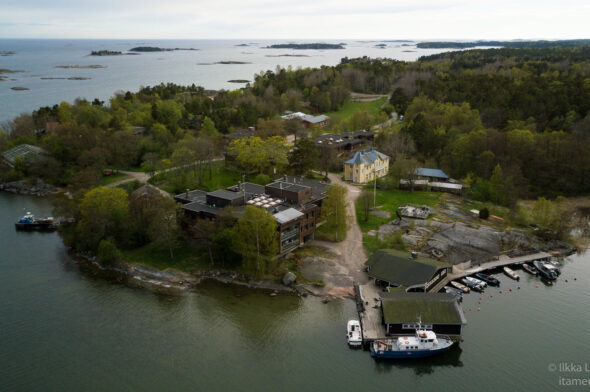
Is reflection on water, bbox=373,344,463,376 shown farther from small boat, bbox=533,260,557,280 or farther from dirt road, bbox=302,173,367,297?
small boat, bbox=533,260,557,280

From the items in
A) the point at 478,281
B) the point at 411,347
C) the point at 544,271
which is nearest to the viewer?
the point at 411,347

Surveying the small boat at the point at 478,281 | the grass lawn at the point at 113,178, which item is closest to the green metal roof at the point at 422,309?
the small boat at the point at 478,281

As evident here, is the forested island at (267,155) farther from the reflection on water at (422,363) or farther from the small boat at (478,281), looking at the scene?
the reflection on water at (422,363)

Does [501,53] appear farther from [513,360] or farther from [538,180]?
[513,360]

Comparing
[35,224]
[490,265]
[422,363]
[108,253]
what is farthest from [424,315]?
[35,224]

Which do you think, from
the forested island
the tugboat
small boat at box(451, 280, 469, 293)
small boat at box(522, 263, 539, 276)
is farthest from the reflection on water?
the tugboat

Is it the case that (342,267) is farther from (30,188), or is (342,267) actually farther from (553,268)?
(30,188)

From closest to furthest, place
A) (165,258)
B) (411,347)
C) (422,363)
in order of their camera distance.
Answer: (422,363), (411,347), (165,258)
